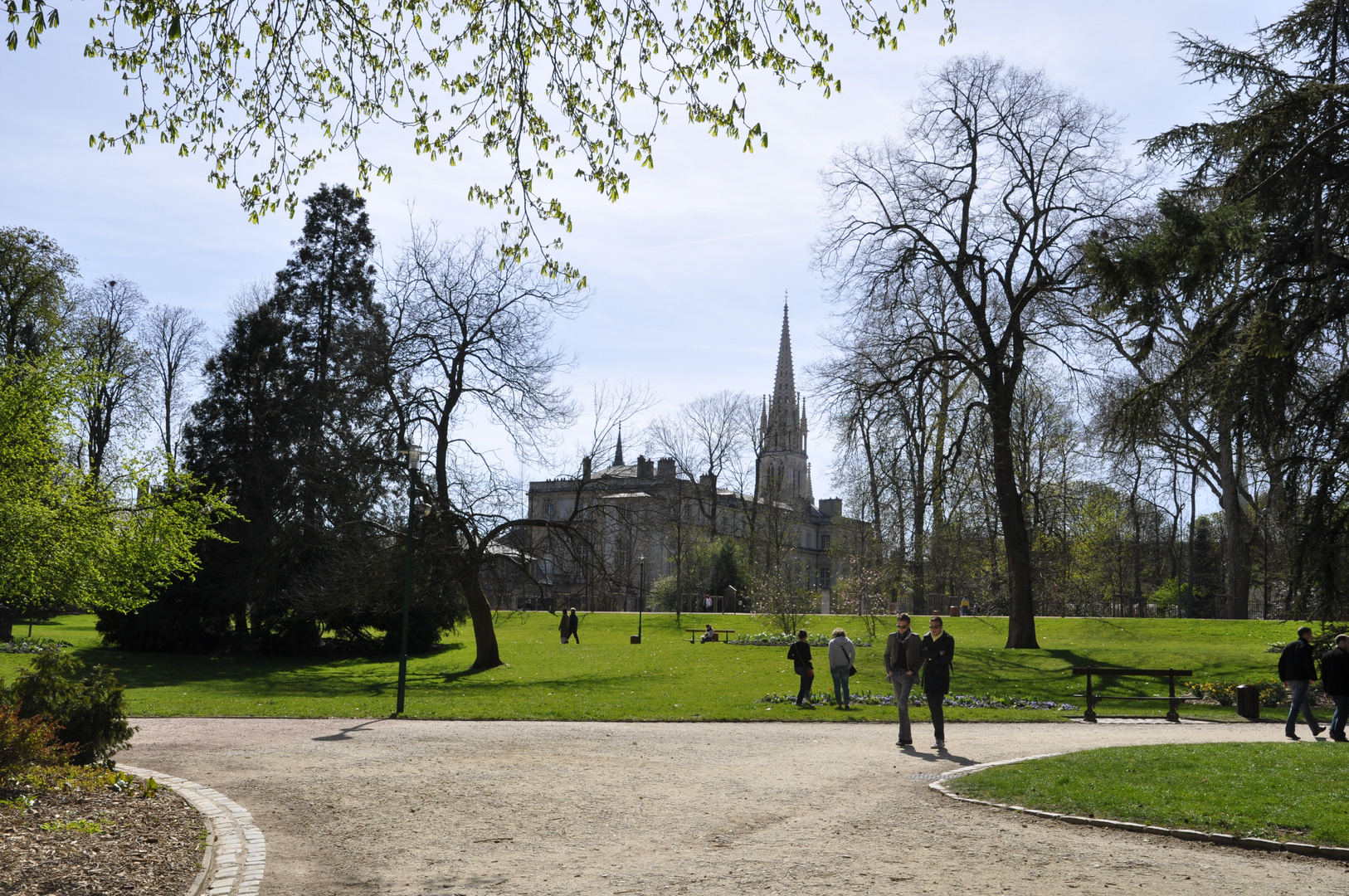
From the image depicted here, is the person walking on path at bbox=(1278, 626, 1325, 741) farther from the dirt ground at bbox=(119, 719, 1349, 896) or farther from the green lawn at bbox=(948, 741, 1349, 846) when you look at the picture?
the green lawn at bbox=(948, 741, 1349, 846)

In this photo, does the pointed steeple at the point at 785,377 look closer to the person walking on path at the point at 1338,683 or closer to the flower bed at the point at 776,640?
the flower bed at the point at 776,640

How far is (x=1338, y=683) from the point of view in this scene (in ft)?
46.9

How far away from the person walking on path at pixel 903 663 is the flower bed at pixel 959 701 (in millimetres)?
5074

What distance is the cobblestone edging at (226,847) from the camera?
6.66 metres

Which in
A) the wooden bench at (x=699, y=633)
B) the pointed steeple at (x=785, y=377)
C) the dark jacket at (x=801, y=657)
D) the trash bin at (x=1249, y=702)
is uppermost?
the pointed steeple at (x=785, y=377)

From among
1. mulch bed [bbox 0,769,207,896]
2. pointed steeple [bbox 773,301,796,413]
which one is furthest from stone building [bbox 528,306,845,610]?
mulch bed [bbox 0,769,207,896]

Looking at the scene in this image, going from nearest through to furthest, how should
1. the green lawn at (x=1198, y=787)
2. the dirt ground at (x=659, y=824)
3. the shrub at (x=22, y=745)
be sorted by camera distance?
the dirt ground at (x=659, y=824), the green lawn at (x=1198, y=787), the shrub at (x=22, y=745)

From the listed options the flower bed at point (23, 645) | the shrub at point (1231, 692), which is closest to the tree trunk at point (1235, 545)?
the shrub at point (1231, 692)

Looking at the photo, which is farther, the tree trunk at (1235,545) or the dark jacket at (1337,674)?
the tree trunk at (1235,545)

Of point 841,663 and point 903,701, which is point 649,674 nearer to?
point 841,663

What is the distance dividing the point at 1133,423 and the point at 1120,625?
19.0 meters

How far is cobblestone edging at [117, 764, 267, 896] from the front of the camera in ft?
21.9

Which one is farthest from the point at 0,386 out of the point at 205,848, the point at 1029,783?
the point at 1029,783

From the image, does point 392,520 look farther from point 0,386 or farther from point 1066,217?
point 1066,217
